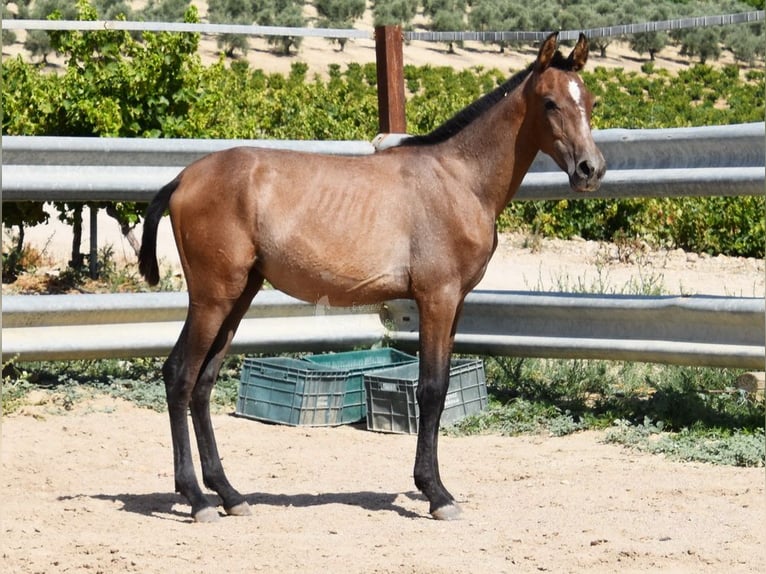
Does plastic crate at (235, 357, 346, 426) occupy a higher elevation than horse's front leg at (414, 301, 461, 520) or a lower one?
lower

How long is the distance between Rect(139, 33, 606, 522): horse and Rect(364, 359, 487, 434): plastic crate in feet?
4.62

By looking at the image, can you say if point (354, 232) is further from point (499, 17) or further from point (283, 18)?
point (499, 17)

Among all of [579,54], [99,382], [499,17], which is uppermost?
[579,54]

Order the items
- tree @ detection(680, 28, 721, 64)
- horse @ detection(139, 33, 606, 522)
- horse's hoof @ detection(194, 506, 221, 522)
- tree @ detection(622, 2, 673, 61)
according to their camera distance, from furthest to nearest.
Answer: tree @ detection(680, 28, 721, 64) → tree @ detection(622, 2, 673, 61) → horse @ detection(139, 33, 606, 522) → horse's hoof @ detection(194, 506, 221, 522)

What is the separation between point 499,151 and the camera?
5496 mm

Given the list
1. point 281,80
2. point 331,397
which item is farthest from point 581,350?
point 281,80

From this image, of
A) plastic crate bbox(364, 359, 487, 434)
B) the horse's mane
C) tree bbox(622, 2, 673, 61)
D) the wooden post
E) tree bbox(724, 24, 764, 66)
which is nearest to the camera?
the horse's mane

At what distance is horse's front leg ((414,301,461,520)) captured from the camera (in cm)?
526

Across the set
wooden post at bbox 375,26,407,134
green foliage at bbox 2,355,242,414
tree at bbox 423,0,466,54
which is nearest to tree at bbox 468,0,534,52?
tree at bbox 423,0,466,54

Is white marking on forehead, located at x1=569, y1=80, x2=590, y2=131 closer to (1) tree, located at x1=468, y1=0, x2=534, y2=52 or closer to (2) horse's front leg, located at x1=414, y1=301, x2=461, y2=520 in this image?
(2) horse's front leg, located at x1=414, y1=301, x2=461, y2=520

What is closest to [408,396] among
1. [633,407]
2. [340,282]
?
[633,407]

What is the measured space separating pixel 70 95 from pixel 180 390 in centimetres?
763

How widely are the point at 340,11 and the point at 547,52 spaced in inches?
2254

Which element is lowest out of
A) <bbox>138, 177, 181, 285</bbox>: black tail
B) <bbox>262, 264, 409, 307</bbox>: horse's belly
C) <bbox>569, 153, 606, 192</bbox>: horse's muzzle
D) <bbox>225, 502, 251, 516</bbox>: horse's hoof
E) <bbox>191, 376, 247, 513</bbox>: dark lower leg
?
<bbox>225, 502, 251, 516</bbox>: horse's hoof
